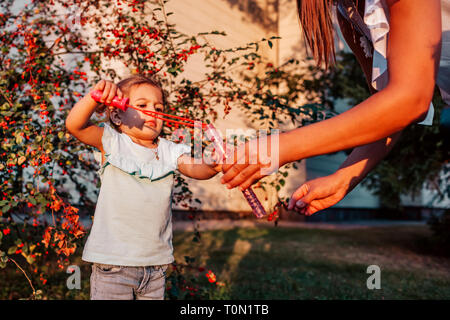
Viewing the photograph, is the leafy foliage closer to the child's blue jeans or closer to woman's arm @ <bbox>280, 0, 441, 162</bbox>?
the child's blue jeans

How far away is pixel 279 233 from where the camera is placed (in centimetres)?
849

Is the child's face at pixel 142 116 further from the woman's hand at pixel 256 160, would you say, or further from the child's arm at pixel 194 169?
the woman's hand at pixel 256 160

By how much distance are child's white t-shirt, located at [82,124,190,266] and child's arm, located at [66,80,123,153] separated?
0.06 metres

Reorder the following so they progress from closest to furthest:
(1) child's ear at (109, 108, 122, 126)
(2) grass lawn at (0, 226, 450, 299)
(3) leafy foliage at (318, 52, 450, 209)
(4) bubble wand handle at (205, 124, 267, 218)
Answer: (4) bubble wand handle at (205, 124, 267, 218) → (1) child's ear at (109, 108, 122, 126) → (2) grass lawn at (0, 226, 450, 299) → (3) leafy foliage at (318, 52, 450, 209)

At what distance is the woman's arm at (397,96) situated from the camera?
1210 mm

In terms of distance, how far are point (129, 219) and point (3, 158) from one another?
1.16 meters

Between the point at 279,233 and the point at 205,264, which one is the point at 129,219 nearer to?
the point at 205,264

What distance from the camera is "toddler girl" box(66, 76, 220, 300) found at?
6.55 feet

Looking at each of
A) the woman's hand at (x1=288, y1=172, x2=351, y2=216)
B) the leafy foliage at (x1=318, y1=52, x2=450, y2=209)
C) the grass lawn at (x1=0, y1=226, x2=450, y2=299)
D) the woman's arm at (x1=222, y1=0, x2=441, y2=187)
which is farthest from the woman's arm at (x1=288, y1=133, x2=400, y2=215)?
the leafy foliage at (x1=318, y1=52, x2=450, y2=209)

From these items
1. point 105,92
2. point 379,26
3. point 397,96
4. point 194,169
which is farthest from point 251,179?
point 194,169

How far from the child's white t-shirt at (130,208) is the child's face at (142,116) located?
0.19 feet

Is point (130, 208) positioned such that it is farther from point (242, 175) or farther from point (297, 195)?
point (242, 175)

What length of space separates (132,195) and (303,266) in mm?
3873
